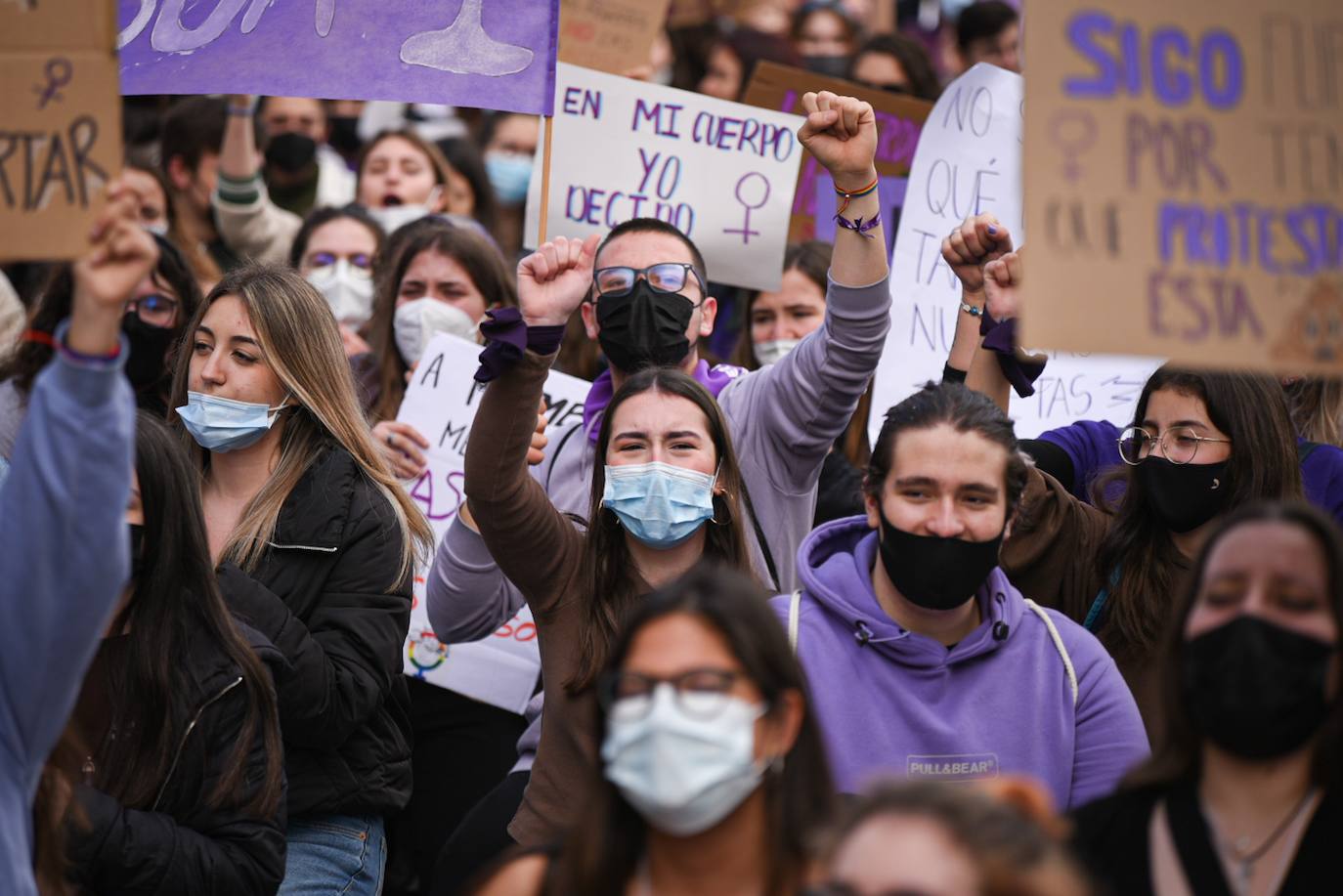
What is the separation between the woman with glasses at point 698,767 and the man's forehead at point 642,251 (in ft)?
7.53

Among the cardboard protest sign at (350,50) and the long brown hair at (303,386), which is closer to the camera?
the cardboard protest sign at (350,50)

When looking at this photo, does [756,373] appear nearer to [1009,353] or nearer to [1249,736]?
[1009,353]

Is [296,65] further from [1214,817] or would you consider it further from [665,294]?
[1214,817]

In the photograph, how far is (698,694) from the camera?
3.06 m

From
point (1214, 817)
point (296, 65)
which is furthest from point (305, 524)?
point (1214, 817)

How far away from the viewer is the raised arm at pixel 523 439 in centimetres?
428

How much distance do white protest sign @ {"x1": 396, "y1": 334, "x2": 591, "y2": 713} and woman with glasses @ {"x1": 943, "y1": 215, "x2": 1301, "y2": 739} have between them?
5.19 feet

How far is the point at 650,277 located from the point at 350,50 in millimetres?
1107

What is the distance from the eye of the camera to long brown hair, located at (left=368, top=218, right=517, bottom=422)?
653cm

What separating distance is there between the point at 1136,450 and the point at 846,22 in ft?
23.0

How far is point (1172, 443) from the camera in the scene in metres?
4.65

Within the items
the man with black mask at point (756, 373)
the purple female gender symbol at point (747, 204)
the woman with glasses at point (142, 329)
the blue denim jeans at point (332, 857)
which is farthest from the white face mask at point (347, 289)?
the blue denim jeans at point (332, 857)

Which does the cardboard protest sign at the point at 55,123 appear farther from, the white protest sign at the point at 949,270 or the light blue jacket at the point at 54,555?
the white protest sign at the point at 949,270

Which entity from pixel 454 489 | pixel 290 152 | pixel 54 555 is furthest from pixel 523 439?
pixel 290 152
